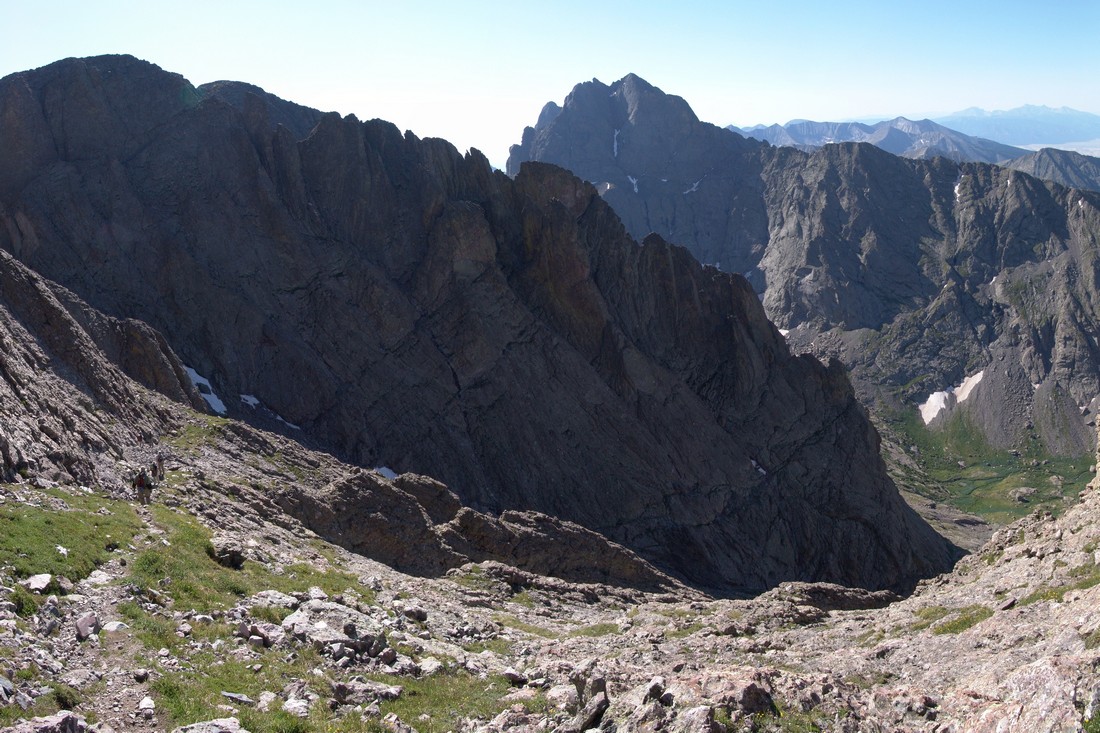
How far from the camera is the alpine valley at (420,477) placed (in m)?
18.4

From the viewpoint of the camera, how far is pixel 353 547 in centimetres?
4400

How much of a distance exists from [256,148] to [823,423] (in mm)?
79668

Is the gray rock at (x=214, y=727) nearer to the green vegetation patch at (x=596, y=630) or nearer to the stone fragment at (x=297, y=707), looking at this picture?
the stone fragment at (x=297, y=707)

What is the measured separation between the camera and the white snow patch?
67206 millimetres

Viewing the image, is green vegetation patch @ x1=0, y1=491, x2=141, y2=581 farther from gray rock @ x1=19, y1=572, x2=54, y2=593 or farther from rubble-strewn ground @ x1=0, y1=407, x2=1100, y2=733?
gray rock @ x1=19, y1=572, x2=54, y2=593

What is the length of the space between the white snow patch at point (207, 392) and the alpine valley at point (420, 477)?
609mm

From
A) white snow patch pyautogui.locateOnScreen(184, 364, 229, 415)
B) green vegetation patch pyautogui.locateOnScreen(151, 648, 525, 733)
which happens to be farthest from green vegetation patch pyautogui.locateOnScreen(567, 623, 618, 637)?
white snow patch pyautogui.locateOnScreen(184, 364, 229, 415)

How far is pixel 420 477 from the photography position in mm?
57219

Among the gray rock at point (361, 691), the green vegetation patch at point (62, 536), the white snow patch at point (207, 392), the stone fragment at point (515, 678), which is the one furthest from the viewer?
the white snow patch at point (207, 392)

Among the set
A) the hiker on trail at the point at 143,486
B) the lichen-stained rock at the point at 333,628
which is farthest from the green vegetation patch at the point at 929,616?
the hiker on trail at the point at 143,486

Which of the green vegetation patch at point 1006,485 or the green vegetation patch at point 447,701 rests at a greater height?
the green vegetation patch at point 447,701

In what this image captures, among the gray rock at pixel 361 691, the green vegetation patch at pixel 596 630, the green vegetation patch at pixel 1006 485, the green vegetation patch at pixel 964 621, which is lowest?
the green vegetation patch at pixel 1006 485

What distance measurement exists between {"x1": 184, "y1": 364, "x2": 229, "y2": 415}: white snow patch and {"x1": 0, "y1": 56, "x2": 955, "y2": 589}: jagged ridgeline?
5.50ft

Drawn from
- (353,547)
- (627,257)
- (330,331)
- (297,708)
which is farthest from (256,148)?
(297,708)
